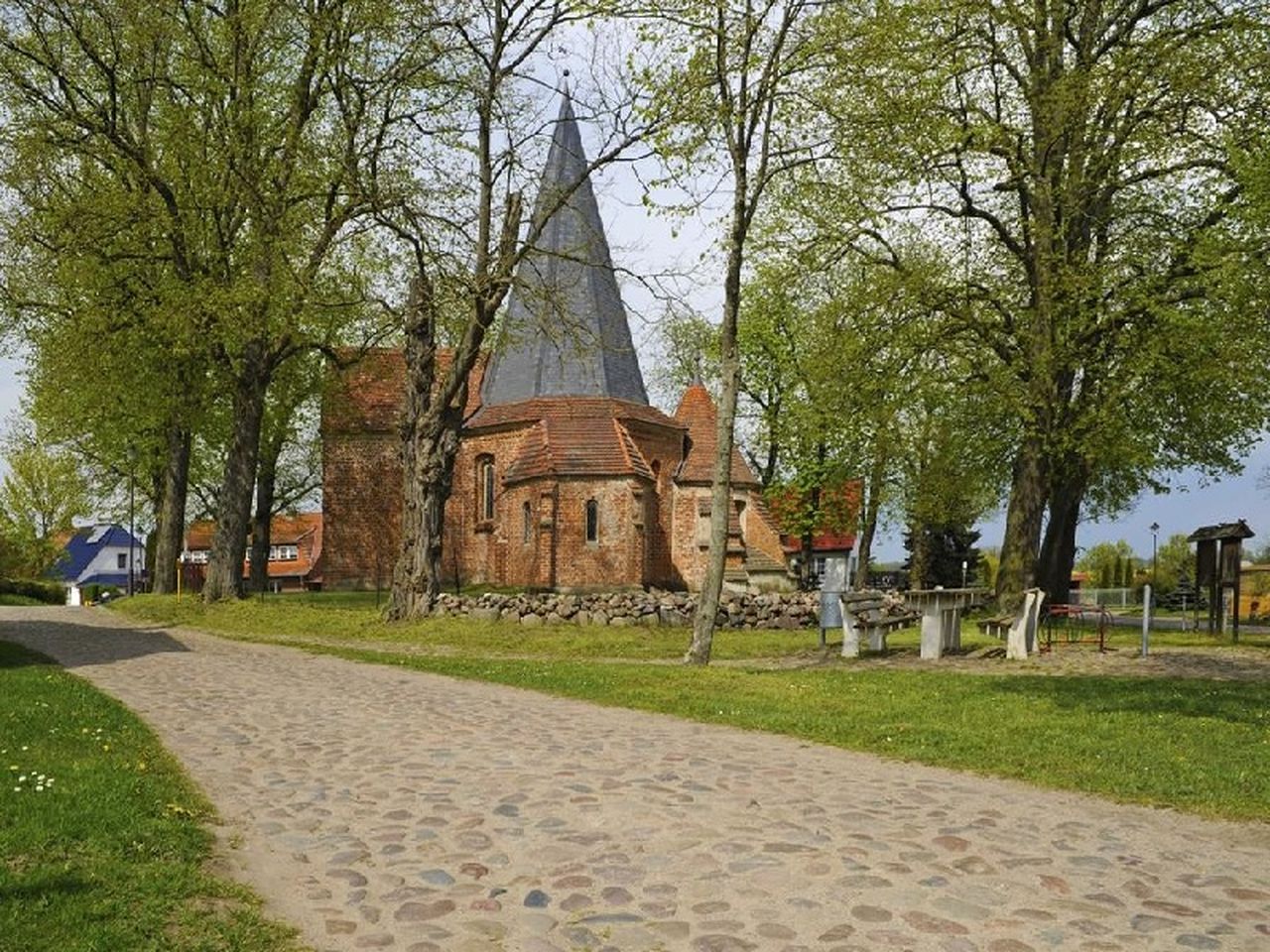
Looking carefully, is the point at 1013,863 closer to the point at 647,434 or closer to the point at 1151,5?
the point at 1151,5

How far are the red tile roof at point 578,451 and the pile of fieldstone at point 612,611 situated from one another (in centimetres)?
966

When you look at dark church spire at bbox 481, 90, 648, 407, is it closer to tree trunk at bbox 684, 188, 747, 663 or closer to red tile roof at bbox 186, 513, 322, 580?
tree trunk at bbox 684, 188, 747, 663

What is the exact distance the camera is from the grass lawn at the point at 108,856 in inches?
183

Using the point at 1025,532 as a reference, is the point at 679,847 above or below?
below

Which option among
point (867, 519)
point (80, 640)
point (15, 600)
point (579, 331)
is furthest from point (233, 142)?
point (867, 519)

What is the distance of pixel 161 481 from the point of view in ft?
127

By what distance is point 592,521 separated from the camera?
34625 millimetres

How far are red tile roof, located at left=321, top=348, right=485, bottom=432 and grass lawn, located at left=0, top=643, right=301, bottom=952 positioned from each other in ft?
78.5

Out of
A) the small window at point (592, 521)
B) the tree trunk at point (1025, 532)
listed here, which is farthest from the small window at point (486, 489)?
the tree trunk at point (1025, 532)

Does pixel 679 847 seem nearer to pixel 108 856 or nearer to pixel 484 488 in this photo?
pixel 108 856

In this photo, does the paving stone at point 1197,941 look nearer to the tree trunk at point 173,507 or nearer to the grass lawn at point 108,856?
the grass lawn at point 108,856

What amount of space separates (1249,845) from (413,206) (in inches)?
765

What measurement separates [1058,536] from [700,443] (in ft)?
50.1

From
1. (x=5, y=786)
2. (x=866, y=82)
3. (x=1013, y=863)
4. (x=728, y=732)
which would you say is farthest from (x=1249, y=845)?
(x=866, y=82)
